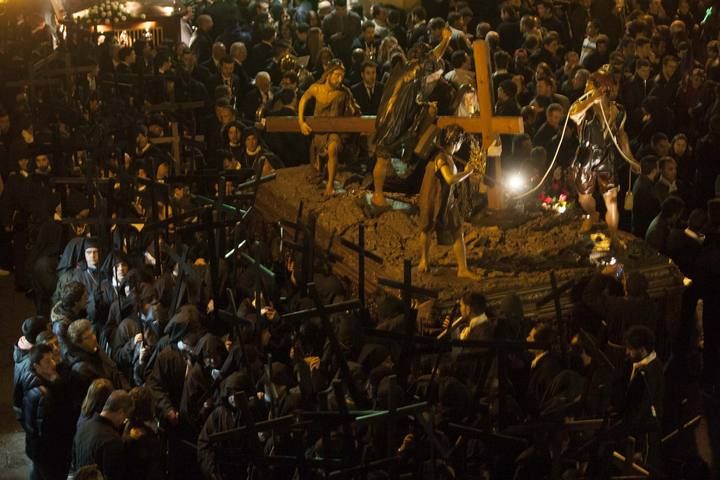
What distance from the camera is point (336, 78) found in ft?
54.4

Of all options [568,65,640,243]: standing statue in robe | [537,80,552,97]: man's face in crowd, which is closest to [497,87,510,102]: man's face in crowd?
[537,80,552,97]: man's face in crowd

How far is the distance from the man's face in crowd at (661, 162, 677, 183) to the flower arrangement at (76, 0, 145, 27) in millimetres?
9600

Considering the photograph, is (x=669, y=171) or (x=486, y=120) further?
(x=669, y=171)

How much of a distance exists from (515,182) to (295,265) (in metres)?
3.22

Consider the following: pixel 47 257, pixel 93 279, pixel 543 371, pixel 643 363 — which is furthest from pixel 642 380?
pixel 47 257

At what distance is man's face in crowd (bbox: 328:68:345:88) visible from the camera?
54.1 ft

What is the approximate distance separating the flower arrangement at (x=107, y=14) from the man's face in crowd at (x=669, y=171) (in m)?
9.60

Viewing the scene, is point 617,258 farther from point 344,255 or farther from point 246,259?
point 246,259

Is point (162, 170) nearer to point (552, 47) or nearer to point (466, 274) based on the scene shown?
point (466, 274)

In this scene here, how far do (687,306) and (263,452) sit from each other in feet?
19.8

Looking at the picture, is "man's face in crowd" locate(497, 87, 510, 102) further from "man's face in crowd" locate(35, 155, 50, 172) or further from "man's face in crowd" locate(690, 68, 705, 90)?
"man's face in crowd" locate(35, 155, 50, 172)

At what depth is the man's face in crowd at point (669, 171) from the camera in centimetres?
1633

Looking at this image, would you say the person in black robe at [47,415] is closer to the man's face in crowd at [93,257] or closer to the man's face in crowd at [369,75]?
the man's face in crowd at [93,257]

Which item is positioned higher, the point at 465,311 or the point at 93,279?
the point at 465,311
